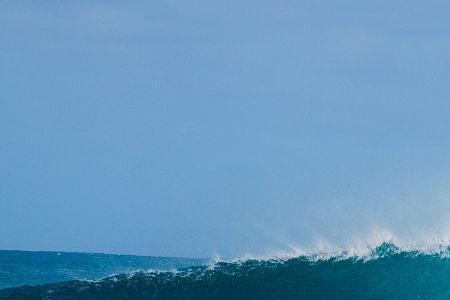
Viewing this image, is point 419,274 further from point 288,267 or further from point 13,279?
point 13,279

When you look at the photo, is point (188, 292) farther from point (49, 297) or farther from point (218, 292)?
point (49, 297)

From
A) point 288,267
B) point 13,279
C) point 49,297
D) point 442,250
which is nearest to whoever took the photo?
point 49,297

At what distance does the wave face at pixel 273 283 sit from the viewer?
15.8 m

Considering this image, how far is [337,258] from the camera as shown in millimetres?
17453

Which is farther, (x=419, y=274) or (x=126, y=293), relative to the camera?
(x=419, y=274)

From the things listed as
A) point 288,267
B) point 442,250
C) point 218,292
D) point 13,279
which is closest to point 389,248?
point 442,250

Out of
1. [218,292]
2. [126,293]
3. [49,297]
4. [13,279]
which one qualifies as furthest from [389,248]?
[13,279]

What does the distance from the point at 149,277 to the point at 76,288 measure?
1443mm

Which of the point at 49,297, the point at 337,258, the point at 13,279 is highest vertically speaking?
the point at 13,279

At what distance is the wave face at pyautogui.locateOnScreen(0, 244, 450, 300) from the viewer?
15.8 m

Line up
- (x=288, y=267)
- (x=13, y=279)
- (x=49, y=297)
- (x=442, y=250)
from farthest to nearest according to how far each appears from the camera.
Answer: (x=13, y=279) → (x=442, y=250) → (x=288, y=267) → (x=49, y=297)

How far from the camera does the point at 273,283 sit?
1623 centimetres

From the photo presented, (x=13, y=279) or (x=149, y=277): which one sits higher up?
(x=13, y=279)

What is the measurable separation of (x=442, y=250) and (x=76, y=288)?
7.97m
